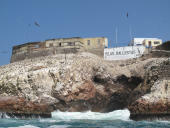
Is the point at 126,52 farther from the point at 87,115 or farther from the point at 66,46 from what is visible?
the point at 87,115

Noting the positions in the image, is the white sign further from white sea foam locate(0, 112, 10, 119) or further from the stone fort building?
white sea foam locate(0, 112, 10, 119)

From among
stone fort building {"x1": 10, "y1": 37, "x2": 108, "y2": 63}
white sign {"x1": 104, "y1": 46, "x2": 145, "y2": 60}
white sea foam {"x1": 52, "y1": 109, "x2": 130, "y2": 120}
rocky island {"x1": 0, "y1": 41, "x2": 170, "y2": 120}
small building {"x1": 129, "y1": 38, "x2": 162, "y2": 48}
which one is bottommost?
white sea foam {"x1": 52, "y1": 109, "x2": 130, "y2": 120}

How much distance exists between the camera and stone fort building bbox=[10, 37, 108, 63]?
4941 centimetres

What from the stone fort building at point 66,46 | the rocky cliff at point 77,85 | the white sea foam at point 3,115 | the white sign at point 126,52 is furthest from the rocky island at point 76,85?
the stone fort building at point 66,46

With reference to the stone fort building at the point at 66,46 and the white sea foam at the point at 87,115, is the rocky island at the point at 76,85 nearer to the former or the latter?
the white sea foam at the point at 87,115

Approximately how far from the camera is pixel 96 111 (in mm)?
37281

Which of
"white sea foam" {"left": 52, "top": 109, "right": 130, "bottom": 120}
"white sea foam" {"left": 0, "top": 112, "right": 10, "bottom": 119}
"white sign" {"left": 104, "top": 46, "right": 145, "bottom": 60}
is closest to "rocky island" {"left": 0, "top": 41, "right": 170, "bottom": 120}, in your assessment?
"white sea foam" {"left": 0, "top": 112, "right": 10, "bottom": 119}

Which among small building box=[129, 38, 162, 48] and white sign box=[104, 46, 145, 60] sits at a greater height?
small building box=[129, 38, 162, 48]

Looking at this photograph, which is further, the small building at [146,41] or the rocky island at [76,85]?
the small building at [146,41]

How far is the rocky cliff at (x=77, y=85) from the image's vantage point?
3450cm

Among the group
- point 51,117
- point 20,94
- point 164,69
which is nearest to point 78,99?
point 51,117

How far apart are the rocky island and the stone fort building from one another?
903 centimetres

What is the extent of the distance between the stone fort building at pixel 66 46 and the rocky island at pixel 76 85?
9.03m

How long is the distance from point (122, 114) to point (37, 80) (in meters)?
10.6
